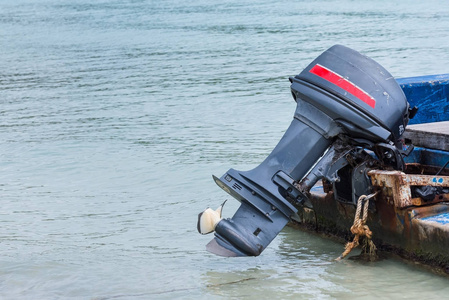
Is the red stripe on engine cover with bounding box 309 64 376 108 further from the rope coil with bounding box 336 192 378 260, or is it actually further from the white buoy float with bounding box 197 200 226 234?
the white buoy float with bounding box 197 200 226 234

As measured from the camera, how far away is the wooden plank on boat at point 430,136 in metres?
4.39

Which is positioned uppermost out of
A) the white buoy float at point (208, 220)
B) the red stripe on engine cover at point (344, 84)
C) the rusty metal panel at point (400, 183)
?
the red stripe on engine cover at point (344, 84)

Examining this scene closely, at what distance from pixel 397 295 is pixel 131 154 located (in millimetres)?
4344

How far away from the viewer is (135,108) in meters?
10.4

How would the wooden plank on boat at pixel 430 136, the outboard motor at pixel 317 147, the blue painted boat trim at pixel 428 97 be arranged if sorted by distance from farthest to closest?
the blue painted boat trim at pixel 428 97, the wooden plank on boat at pixel 430 136, the outboard motor at pixel 317 147

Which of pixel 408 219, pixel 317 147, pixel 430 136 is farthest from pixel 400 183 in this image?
pixel 430 136

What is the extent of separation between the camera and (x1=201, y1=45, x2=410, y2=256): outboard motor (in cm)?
389

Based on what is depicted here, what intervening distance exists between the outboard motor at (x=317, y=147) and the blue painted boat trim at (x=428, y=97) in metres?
1.53

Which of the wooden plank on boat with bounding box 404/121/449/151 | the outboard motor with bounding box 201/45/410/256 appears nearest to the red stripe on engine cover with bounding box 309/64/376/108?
the outboard motor with bounding box 201/45/410/256

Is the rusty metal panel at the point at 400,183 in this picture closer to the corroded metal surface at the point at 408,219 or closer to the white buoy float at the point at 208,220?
the corroded metal surface at the point at 408,219

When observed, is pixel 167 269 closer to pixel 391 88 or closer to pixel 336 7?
pixel 391 88

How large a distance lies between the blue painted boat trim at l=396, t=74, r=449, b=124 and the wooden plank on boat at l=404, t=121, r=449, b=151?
0.85m

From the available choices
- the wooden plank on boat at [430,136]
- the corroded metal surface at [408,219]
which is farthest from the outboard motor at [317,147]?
the wooden plank on boat at [430,136]

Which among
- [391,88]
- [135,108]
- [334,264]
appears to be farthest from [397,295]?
[135,108]
